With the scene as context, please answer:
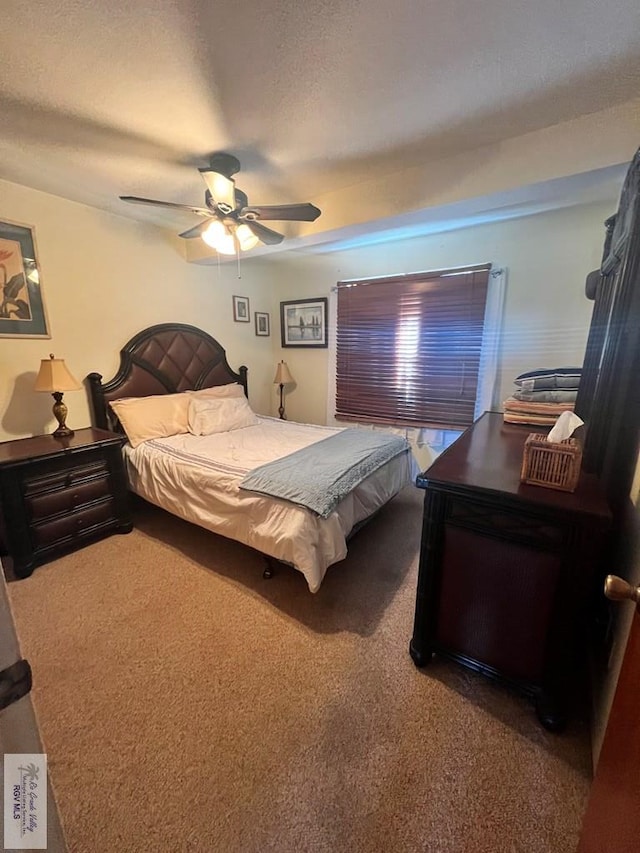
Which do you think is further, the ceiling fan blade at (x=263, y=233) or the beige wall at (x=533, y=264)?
the beige wall at (x=533, y=264)

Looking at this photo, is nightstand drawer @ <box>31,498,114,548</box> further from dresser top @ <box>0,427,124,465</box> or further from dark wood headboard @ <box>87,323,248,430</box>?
dark wood headboard @ <box>87,323,248,430</box>

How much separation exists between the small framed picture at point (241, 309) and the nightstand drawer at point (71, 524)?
233 cm

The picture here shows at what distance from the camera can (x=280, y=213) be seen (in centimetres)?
200

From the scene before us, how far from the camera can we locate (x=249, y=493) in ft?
6.52

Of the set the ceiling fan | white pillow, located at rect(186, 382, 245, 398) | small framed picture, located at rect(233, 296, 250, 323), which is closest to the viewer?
the ceiling fan

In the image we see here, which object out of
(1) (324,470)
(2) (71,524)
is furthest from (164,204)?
(2) (71,524)

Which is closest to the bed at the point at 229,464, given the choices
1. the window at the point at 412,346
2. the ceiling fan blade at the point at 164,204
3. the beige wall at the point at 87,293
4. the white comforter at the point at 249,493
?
the white comforter at the point at 249,493

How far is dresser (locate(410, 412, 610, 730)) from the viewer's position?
1151 mm

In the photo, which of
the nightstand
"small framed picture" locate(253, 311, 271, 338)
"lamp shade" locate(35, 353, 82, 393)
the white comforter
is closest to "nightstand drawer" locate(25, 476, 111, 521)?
the nightstand

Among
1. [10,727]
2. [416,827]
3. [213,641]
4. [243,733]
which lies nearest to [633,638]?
[416,827]

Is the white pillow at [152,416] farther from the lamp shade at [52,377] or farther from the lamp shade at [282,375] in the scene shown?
the lamp shade at [282,375]

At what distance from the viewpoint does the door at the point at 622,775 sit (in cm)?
62

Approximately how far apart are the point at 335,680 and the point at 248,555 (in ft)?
3.48

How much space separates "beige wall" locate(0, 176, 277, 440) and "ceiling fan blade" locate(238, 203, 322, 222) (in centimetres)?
146
